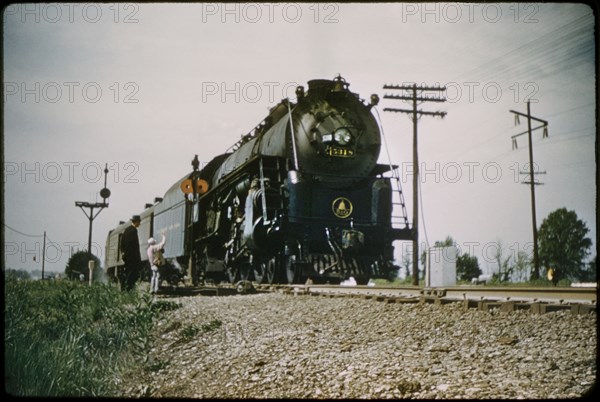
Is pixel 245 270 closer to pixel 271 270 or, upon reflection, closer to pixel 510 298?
pixel 271 270

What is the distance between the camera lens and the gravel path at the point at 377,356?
3352mm

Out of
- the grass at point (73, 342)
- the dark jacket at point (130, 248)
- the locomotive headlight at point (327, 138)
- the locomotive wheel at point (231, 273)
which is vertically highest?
the locomotive headlight at point (327, 138)

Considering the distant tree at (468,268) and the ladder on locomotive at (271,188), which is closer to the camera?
the ladder on locomotive at (271,188)

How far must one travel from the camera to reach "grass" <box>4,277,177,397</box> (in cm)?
456

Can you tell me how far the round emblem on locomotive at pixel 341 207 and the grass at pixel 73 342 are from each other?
4064 millimetres

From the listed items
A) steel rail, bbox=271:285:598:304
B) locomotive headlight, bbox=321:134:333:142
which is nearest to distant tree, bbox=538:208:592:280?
steel rail, bbox=271:285:598:304

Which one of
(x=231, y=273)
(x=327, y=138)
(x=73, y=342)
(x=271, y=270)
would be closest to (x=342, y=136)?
(x=327, y=138)

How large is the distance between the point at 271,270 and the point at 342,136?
10.5 feet

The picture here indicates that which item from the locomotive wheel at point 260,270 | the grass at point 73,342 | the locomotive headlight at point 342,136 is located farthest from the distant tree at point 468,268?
the grass at point 73,342

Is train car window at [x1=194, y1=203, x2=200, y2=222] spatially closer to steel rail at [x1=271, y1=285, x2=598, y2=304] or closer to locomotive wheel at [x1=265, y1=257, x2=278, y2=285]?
locomotive wheel at [x1=265, y1=257, x2=278, y2=285]

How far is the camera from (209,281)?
17.2 metres

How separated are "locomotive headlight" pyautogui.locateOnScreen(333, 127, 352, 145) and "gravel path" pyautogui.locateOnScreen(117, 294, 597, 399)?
5.12 m

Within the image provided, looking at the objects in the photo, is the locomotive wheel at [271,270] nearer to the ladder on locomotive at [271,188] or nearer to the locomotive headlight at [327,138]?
the ladder on locomotive at [271,188]

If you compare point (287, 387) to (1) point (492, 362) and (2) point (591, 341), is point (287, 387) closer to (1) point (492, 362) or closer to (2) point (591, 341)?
Answer: (1) point (492, 362)
